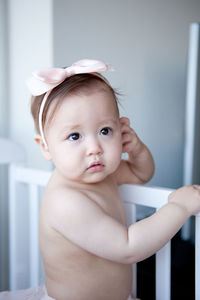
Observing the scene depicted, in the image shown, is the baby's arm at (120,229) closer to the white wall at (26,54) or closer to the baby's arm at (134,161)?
the baby's arm at (134,161)

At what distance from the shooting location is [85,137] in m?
0.64

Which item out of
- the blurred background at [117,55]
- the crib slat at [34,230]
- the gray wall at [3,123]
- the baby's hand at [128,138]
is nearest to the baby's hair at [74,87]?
the baby's hand at [128,138]

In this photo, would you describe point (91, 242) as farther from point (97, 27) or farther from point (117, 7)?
point (117, 7)

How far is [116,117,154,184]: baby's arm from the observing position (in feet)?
2.60

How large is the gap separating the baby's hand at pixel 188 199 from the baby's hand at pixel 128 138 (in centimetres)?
19

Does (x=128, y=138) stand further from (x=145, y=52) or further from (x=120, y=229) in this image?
(x=145, y=52)

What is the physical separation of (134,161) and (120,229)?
268 millimetres

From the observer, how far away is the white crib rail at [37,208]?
0.68 metres

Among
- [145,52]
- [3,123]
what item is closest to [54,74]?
[3,123]

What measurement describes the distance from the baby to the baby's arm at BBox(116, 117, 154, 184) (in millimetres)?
115

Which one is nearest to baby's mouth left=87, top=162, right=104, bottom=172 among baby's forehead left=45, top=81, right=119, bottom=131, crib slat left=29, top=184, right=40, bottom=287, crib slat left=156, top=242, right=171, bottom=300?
baby's forehead left=45, top=81, right=119, bottom=131

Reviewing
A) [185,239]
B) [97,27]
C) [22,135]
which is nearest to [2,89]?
[22,135]

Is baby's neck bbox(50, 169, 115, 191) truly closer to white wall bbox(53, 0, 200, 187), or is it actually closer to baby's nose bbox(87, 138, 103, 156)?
baby's nose bbox(87, 138, 103, 156)

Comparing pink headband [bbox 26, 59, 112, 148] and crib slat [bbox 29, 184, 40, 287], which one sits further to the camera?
crib slat [bbox 29, 184, 40, 287]
